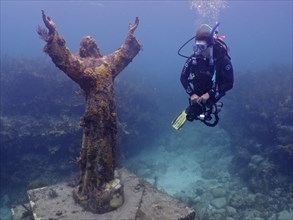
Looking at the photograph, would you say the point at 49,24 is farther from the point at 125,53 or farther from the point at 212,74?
the point at 212,74

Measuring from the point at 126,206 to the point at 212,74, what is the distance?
9.86ft

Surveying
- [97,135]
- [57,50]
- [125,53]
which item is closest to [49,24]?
[57,50]

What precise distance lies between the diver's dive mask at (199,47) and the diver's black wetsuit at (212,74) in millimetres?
82

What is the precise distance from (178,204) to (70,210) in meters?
2.12

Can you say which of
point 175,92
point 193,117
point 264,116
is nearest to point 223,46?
point 193,117

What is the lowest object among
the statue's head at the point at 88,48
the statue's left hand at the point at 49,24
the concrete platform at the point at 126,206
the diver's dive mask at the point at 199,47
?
the concrete platform at the point at 126,206

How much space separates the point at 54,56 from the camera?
5.14 m

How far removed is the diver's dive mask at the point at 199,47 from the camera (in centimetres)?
507

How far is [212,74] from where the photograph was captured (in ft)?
16.8

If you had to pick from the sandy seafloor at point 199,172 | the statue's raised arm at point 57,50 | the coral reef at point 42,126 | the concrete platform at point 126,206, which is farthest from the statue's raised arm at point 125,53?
the sandy seafloor at point 199,172

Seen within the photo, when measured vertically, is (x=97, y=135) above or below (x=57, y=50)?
below

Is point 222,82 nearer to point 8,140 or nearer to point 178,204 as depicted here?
point 178,204

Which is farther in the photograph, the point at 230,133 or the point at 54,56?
the point at 230,133

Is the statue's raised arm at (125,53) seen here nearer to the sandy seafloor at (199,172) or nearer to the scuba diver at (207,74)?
the scuba diver at (207,74)
